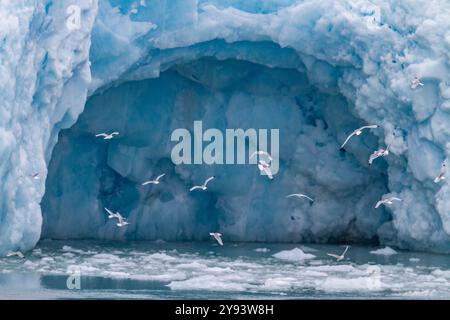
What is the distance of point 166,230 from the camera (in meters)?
16.8

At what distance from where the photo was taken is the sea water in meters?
8.98

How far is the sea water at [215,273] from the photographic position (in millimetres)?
8984

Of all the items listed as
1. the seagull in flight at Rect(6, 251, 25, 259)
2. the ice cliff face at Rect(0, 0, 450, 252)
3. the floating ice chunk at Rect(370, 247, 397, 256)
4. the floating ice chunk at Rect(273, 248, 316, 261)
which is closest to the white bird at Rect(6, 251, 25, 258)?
the seagull in flight at Rect(6, 251, 25, 259)

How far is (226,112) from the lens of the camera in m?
16.6

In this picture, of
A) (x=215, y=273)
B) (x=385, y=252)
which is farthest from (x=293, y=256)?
(x=215, y=273)

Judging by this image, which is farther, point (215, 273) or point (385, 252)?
point (385, 252)

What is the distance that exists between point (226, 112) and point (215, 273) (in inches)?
249

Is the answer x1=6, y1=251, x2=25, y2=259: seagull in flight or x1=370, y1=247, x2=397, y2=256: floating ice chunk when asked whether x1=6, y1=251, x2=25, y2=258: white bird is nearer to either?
x1=6, y1=251, x2=25, y2=259: seagull in flight

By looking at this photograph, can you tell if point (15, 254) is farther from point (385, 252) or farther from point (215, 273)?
point (385, 252)

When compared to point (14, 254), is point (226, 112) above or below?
above

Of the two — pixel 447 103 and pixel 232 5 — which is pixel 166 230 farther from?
pixel 447 103

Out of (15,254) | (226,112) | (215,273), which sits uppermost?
(226,112)

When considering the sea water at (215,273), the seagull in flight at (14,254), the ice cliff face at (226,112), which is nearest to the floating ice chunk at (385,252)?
the sea water at (215,273)

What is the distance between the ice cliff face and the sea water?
0.95 meters
